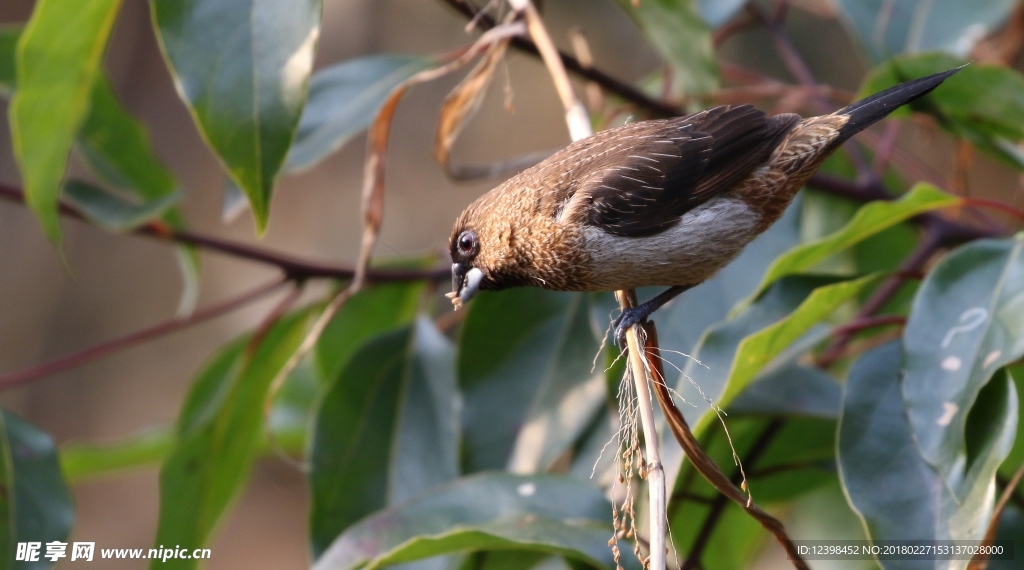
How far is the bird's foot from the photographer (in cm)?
193

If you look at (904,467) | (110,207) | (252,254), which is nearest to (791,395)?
(904,467)

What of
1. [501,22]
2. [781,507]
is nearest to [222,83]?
[501,22]

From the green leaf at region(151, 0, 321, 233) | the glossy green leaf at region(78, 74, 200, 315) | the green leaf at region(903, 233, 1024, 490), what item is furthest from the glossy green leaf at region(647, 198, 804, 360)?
the glossy green leaf at region(78, 74, 200, 315)

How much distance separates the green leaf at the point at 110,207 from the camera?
2562 millimetres

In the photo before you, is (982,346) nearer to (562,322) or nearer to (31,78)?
(562,322)

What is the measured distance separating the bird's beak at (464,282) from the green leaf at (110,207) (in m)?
0.93

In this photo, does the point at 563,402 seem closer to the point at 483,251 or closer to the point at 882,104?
the point at 483,251

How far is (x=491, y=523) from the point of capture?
79.4 inches

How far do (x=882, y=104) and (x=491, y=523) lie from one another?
1.30m

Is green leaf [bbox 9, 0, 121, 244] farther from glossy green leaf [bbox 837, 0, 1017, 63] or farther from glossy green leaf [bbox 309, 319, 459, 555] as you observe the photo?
glossy green leaf [bbox 837, 0, 1017, 63]

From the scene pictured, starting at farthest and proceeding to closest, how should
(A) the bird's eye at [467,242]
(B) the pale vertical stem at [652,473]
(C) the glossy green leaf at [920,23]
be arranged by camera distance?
(C) the glossy green leaf at [920,23] < (A) the bird's eye at [467,242] < (B) the pale vertical stem at [652,473]

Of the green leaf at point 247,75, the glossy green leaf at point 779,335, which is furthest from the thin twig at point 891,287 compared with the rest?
the green leaf at point 247,75

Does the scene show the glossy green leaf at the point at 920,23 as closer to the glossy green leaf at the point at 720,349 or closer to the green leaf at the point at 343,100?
the glossy green leaf at the point at 720,349

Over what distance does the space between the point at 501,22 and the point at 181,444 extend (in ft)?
5.35
